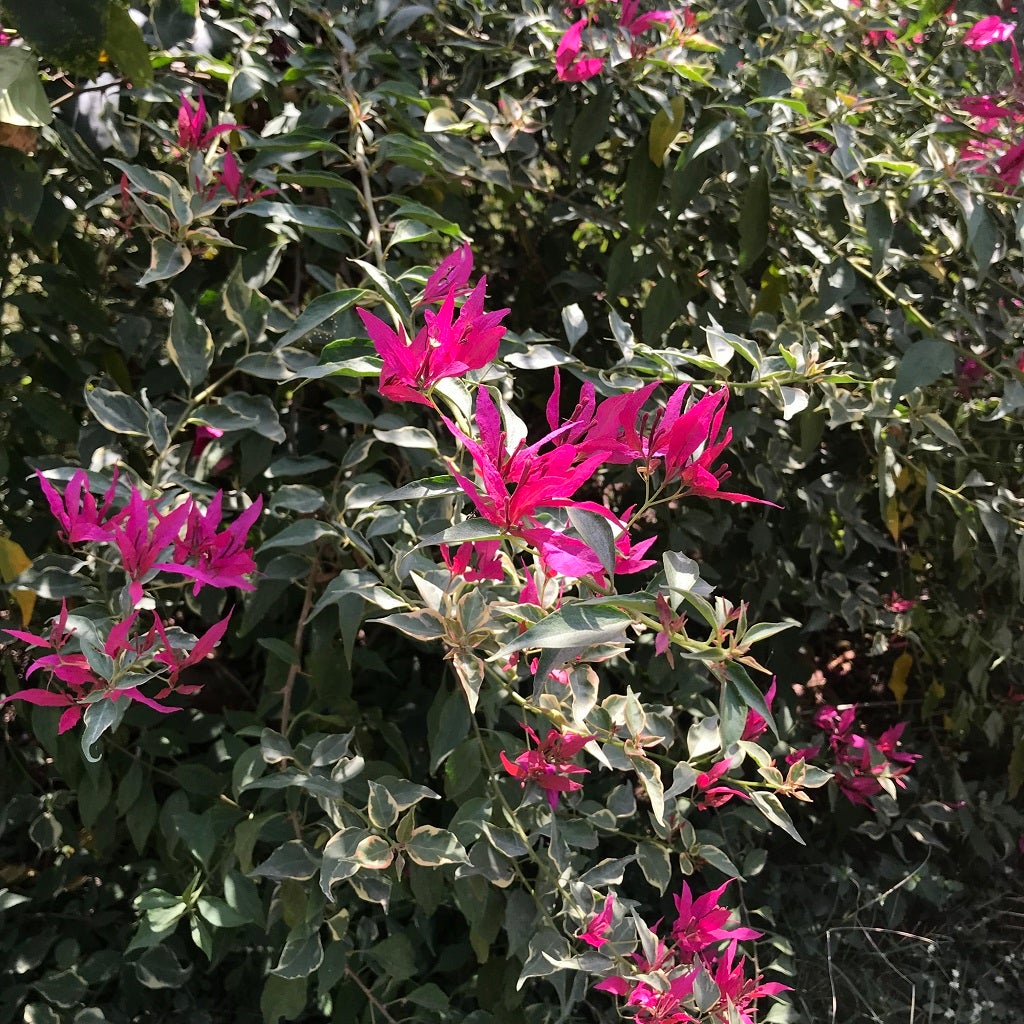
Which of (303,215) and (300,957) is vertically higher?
(303,215)

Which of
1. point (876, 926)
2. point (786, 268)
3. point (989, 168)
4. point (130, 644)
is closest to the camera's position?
point (130, 644)

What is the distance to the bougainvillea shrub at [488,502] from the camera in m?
0.70

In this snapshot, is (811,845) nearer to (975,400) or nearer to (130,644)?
(975,400)

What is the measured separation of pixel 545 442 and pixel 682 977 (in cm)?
48

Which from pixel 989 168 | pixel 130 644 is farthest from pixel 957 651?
pixel 130 644

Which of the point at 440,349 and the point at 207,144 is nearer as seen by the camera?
the point at 440,349

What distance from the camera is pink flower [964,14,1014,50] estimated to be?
115 centimetres

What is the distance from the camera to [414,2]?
111cm

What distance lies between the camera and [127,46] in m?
0.84

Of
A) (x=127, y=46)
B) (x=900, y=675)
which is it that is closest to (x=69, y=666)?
(x=127, y=46)

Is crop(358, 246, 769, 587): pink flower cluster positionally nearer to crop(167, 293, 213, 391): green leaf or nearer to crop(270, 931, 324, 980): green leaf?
crop(167, 293, 213, 391): green leaf

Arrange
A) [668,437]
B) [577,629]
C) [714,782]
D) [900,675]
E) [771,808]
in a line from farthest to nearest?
[900,675] → [714,782] → [771,808] → [668,437] → [577,629]

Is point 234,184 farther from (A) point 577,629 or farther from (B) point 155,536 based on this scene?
(A) point 577,629

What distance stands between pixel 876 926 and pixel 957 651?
1.61 ft
